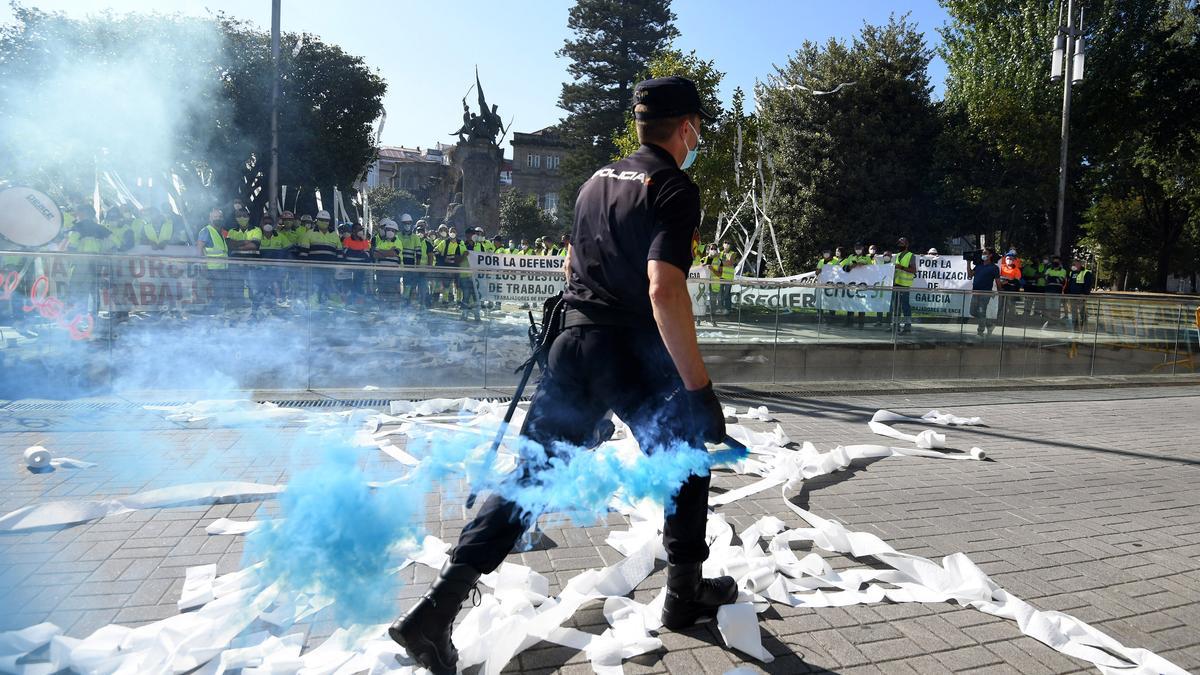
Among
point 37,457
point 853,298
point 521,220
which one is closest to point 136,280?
point 37,457

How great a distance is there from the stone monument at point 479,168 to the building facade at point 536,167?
56.7 meters

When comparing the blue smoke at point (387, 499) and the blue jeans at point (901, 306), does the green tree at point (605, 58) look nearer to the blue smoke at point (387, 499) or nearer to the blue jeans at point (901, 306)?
the blue jeans at point (901, 306)

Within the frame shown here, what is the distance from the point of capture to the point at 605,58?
1829 inches

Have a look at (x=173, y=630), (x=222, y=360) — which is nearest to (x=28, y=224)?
(x=222, y=360)

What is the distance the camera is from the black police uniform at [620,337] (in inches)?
106

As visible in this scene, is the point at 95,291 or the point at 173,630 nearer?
the point at 173,630

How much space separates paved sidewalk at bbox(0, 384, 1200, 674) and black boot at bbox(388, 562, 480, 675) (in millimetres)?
324

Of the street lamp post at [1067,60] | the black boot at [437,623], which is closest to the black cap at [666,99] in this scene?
the black boot at [437,623]

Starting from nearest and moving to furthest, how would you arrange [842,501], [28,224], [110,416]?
1. [842,501]
2. [110,416]
3. [28,224]

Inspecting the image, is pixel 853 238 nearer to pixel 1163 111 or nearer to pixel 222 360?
pixel 1163 111

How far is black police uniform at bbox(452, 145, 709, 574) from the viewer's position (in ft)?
8.87

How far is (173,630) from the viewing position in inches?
107

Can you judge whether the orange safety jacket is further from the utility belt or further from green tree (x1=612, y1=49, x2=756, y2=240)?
the utility belt

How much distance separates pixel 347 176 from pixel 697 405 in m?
33.8
